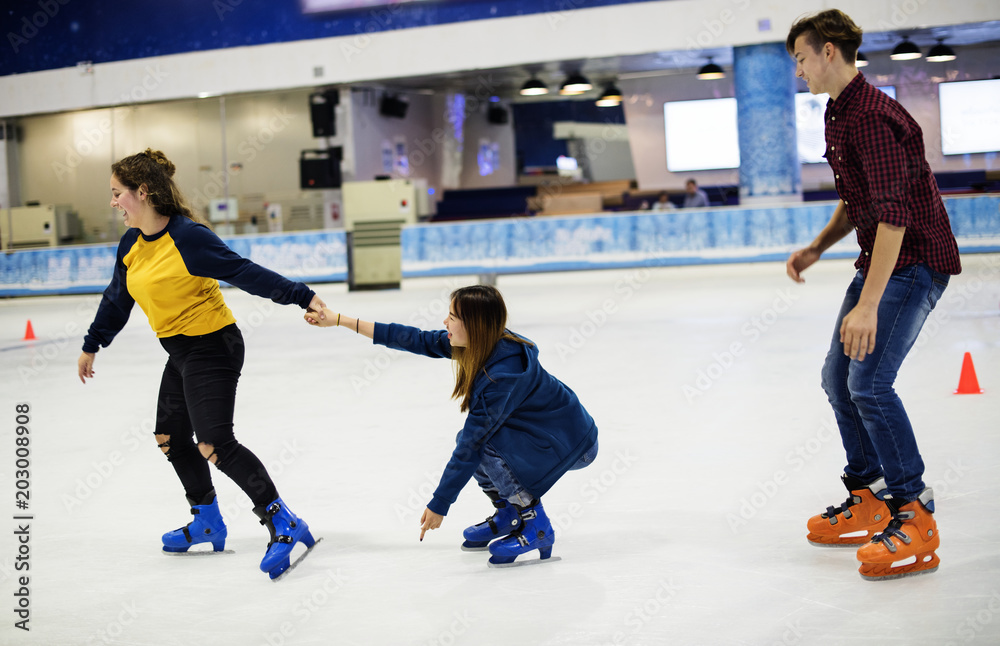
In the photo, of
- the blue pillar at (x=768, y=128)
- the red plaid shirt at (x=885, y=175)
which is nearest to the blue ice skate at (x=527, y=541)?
the red plaid shirt at (x=885, y=175)

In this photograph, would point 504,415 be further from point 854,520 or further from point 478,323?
point 854,520

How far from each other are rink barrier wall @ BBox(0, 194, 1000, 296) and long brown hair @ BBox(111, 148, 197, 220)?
462 inches

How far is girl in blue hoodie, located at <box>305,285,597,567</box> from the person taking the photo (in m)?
2.44

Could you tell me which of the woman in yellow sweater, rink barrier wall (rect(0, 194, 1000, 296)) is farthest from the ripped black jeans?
rink barrier wall (rect(0, 194, 1000, 296))

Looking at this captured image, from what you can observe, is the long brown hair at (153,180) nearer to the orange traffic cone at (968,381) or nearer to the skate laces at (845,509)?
the skate laces at (845,509)

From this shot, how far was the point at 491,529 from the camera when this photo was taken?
2668 mm

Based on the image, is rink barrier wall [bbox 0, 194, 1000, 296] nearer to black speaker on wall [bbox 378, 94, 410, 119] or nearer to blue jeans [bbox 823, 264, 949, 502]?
black speaker on wall [bbox 378, 94, 410, 119]

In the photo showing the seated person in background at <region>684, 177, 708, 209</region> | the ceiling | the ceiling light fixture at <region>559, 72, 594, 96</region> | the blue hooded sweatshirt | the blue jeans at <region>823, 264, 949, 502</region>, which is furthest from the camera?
the seated person in background at <region>684, 177, 708, 209</region>

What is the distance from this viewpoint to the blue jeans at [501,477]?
2.54m

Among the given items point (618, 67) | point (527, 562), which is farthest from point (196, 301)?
point (618, 67)

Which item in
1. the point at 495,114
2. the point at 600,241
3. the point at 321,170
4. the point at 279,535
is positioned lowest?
the point at 279,535

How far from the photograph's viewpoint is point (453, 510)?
10.1ft

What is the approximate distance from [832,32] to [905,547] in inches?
49.3

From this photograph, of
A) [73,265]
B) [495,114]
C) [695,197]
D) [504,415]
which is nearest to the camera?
[504,415]
